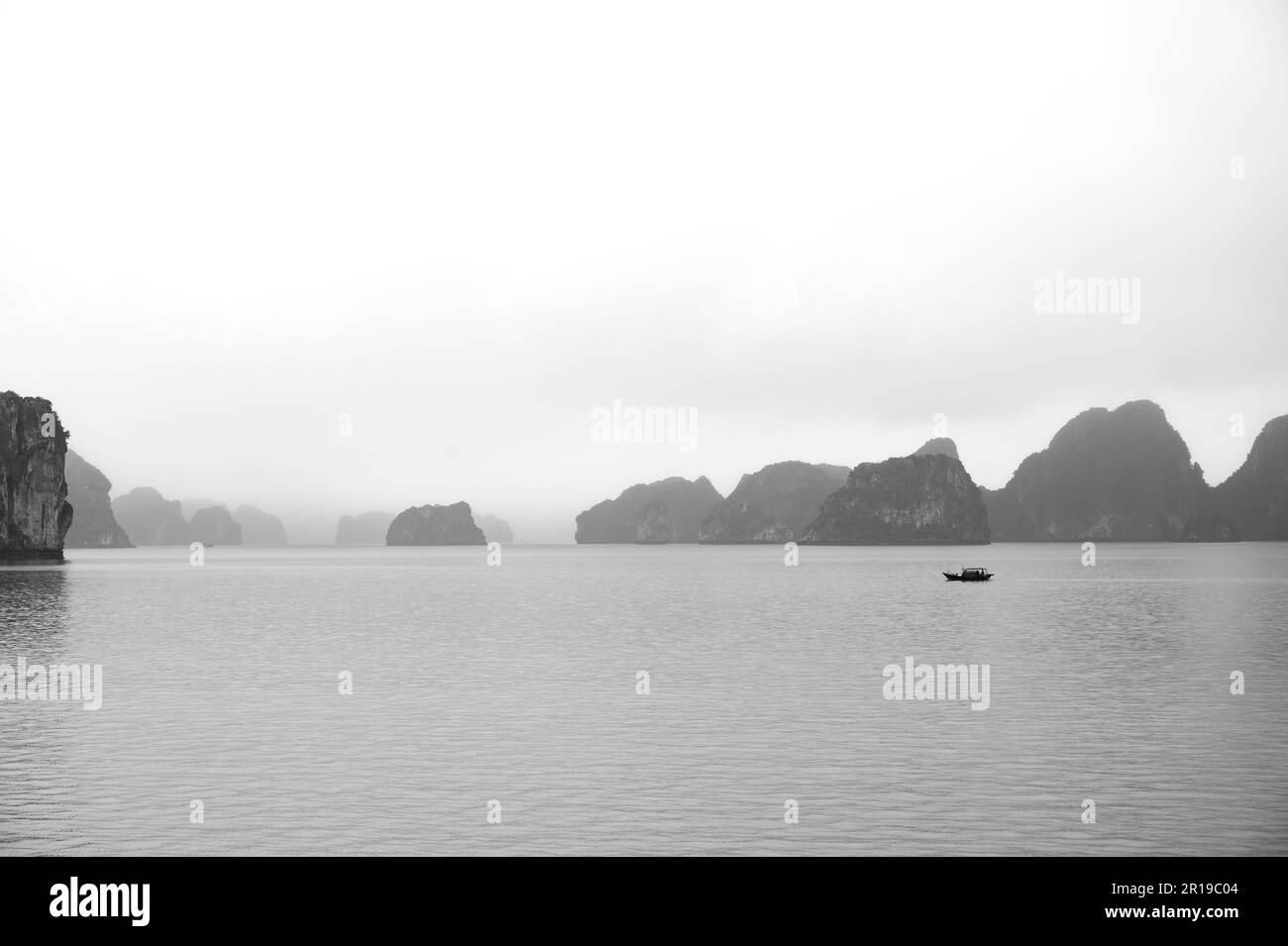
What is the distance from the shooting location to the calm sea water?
2650 centimetres

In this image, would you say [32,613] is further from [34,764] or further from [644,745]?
[644,745]

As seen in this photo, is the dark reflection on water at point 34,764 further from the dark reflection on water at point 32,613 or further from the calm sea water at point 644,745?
the dark reflection on water at point 32,613

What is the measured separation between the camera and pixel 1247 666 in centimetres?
6250

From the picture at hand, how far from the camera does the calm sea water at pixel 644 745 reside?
26.5 meters

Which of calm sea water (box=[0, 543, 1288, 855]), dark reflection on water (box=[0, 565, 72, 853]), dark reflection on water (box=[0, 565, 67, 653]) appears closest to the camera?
calm sea water (box=[0, 543, 1288, 855])

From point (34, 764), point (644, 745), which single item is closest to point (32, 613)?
point (34, 764)

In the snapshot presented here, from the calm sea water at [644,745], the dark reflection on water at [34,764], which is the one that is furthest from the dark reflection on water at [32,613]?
the dark reflection on water at [34,764]

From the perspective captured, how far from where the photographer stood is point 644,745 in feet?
125

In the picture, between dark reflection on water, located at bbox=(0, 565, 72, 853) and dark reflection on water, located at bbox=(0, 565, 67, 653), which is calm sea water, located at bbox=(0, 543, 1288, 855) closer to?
dark reflection on water, located at bbox=(0, 565, 72, 853)

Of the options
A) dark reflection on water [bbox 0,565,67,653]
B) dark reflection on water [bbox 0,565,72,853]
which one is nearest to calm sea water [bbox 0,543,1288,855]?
dark reflection on water [bbox 0,565,72,853]
